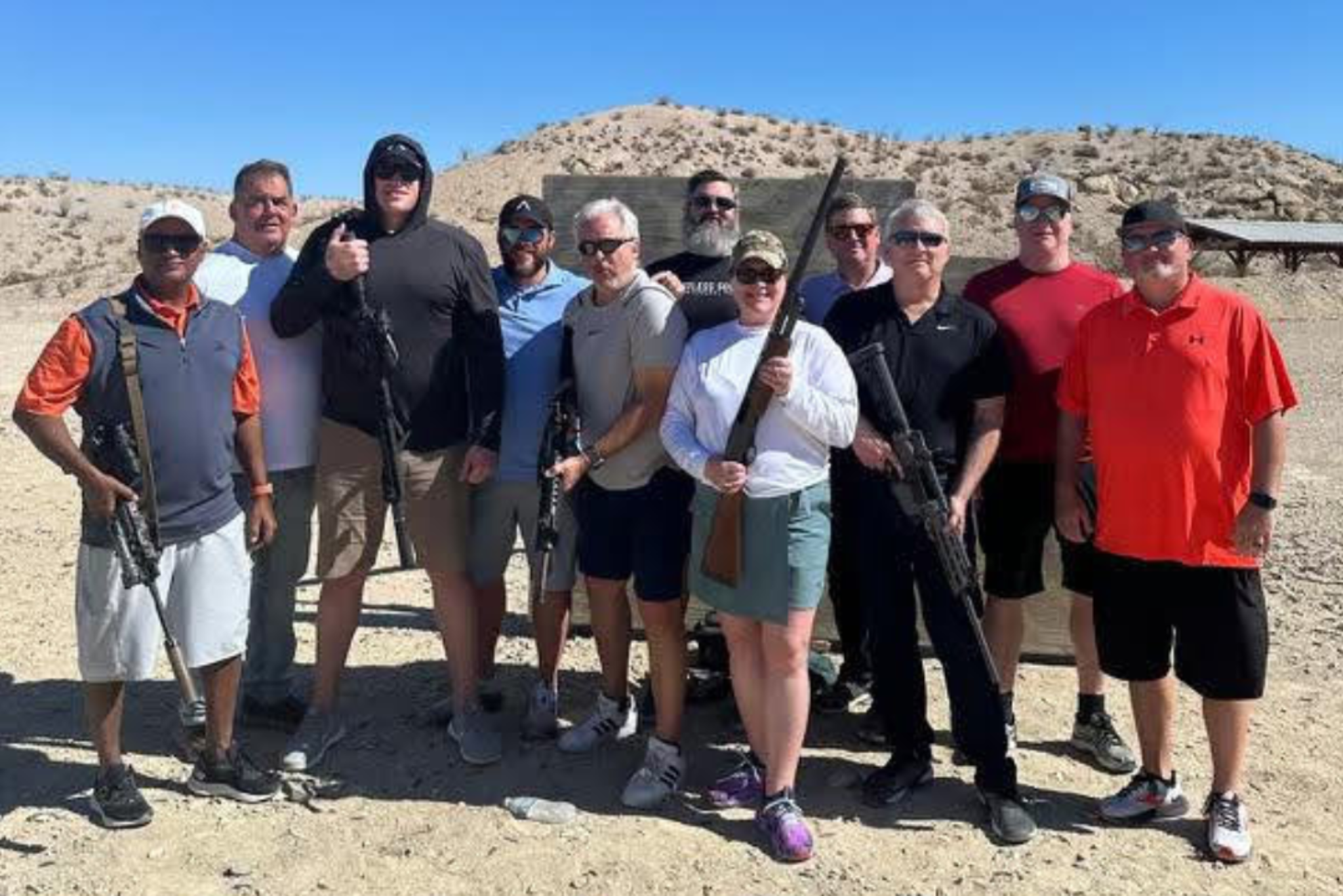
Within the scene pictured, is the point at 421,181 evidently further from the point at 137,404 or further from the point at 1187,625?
the point at 1187,625

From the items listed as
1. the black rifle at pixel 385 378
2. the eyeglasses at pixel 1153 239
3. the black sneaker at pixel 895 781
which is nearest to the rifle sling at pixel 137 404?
the black rifle at pixel 385 378

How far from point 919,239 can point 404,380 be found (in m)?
2.11

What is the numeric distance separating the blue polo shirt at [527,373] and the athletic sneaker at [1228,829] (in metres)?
2.98

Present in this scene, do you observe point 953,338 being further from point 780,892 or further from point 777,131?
point 777,131

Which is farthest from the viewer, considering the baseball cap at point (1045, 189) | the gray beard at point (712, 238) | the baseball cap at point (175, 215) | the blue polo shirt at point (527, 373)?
the gray beard at point (712, 238)

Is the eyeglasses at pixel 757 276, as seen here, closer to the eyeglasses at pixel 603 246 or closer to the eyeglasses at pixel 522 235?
the eyeglasses at pixel 603 246

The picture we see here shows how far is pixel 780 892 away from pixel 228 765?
2337 mm

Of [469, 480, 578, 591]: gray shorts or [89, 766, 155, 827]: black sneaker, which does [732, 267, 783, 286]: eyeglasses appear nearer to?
[469, 480, 578, 591]: gray shorts

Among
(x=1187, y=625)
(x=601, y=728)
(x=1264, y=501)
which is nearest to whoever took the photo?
(x=1264, y=501)

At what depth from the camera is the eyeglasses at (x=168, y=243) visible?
3908 mm

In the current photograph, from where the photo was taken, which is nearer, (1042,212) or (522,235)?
(1042,212)

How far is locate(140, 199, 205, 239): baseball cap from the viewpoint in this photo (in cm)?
389

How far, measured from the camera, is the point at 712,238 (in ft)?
15.7

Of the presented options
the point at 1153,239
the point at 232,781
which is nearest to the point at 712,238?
the point at 1153,239
